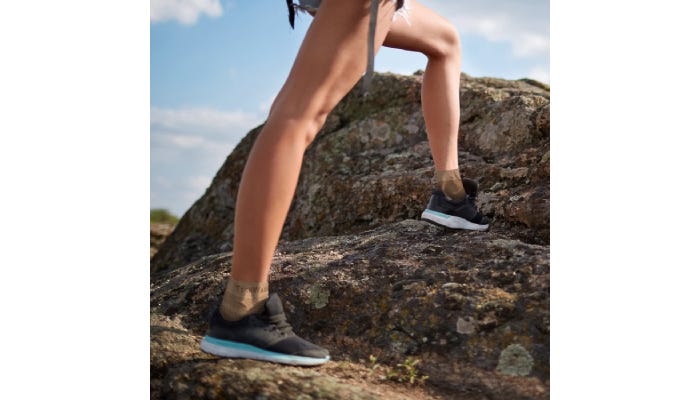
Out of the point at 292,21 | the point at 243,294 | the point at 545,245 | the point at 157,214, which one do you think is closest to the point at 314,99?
the point at 292,21

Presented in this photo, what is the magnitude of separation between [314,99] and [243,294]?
61 centimetres

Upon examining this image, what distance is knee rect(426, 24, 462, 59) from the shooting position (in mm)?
2662

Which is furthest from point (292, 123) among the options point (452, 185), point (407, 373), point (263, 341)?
point (452, 185)

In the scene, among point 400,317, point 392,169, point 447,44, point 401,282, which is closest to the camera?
point 400,317

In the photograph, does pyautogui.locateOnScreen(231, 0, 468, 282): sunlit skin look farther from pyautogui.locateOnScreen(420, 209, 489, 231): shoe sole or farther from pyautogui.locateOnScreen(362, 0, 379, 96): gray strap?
pyautogui.locateOnScreen(420, 209, 489, 231): shoe sole

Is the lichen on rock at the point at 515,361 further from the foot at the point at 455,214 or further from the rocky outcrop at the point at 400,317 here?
the foot at the point at 455,214

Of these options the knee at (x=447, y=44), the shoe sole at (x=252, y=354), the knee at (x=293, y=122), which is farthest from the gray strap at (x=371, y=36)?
the shoe sole at (x=252, y=354)

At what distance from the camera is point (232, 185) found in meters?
4.61

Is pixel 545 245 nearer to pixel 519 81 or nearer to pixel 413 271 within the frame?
pixel 413 271

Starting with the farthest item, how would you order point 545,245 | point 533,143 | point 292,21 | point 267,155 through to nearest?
point 533,143, point 545,245, point 292,21, point 267,155

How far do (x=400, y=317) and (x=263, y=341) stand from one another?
0.45 meters

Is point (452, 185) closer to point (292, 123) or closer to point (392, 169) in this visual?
point (392, 169)

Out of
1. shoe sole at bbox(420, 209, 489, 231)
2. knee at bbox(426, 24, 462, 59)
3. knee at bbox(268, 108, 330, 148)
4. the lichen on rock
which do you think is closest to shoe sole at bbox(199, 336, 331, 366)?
the lichen on rock

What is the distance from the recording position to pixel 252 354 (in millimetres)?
1988
